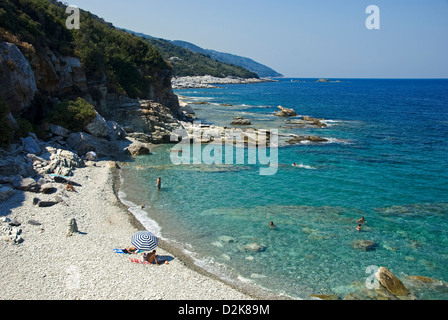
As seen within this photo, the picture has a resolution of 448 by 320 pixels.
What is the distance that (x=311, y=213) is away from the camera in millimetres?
22438

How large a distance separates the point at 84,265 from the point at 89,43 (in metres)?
37.9

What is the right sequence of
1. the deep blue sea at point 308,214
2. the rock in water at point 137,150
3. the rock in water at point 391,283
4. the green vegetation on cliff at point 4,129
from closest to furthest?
1. the rock in water at point 391,283
2. the deep blue sea at point 308,214
3. the green vegetation on cliff at point 4,129
4. the rock in water at point 137,150

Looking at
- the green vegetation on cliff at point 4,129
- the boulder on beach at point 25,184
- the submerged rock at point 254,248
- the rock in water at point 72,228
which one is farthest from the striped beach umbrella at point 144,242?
the green vegetation on cliff at point 4,129

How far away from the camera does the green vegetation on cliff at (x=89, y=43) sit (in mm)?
32719

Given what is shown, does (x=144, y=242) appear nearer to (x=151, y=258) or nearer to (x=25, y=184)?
(x=151, y=258)

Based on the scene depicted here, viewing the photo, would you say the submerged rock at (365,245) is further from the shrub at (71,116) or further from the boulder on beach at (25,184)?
the shrub at (71,116)

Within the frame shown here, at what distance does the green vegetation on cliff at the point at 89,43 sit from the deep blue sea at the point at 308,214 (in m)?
15.5

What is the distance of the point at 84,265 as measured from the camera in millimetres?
14742

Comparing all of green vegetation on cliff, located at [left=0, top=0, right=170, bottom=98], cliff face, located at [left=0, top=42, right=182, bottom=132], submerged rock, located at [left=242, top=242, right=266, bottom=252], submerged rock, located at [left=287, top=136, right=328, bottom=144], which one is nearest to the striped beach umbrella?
submerged rock, located at [left=242, top=242, right=266, bottom=252]

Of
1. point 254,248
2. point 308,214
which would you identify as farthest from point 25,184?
point 308,214

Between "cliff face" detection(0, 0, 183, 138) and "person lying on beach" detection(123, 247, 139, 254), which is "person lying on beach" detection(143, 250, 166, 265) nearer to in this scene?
"person lying on beach" detection(123, 247, 139, 254)

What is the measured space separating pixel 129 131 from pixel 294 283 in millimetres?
33930

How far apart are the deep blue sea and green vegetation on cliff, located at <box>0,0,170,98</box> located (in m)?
15.5

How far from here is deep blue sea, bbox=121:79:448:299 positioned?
632 inches
